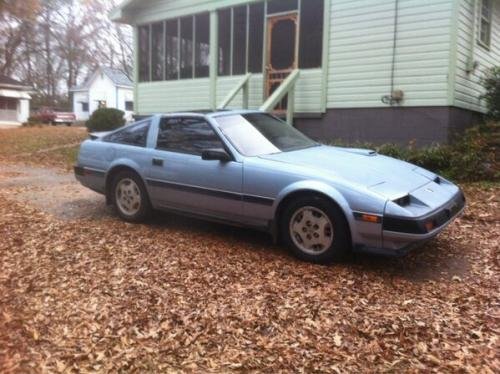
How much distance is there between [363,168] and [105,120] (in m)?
16.6

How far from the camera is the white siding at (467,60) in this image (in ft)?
32.6

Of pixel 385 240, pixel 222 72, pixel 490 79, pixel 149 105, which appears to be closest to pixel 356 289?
pixel 385 240

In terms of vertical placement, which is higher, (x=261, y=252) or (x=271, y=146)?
(x=271, y=146)

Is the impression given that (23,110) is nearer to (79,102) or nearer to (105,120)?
(79,102)

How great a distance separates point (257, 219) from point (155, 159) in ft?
5.40

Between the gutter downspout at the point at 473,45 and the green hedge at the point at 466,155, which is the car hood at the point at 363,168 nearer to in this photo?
the green hedge at the point at 466,155

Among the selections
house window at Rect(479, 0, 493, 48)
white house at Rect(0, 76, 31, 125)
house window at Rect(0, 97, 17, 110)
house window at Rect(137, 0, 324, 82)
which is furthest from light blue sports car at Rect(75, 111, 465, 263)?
house window at Rect(0, 97, 17, 110)

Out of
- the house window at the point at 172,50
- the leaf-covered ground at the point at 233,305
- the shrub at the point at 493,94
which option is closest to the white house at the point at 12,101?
the house window at the point at 172,50

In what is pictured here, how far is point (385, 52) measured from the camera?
10.6 metres

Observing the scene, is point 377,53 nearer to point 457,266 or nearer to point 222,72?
point 222,72

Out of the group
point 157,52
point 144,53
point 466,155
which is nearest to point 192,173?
point 466,155

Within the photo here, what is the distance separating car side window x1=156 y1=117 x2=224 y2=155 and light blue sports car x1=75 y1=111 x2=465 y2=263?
15 millimetres

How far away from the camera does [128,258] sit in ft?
16.5

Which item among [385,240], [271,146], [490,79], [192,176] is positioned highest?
[490,79]
